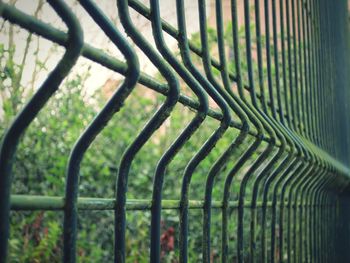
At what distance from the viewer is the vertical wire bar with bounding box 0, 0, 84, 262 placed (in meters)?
0.56

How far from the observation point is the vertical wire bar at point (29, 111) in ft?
1.85

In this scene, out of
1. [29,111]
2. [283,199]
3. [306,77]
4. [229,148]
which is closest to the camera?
[29,111]

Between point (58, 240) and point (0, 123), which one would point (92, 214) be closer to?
point (58, 240)

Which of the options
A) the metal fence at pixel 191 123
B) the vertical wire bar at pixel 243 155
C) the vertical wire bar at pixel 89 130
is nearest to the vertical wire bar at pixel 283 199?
the metal fence at pixel 191 123

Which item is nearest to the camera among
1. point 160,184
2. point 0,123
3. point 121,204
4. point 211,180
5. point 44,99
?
point 44,99

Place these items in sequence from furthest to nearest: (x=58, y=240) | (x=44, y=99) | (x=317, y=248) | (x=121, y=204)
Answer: (x=58, y=240)
(x=317, y=248)
(x=121, y=204)
(x=44, y=99)

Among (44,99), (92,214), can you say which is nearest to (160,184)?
(44,99)

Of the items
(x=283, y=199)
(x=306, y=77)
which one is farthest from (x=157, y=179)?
(x=306, y=77)

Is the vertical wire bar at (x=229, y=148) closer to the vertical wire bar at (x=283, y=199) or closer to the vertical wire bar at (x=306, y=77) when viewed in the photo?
the vertical wire bar at (x=283, y=199)

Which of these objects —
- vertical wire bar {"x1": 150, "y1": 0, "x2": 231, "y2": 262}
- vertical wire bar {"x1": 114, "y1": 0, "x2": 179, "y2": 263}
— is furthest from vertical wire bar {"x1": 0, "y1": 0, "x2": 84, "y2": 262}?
vertical wire bar {"x1": 150, "y1": 0, "x2": 231, "y2": 262}

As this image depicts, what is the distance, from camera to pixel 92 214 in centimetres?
421

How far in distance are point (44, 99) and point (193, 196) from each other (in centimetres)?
417

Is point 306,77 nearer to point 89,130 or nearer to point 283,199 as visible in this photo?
point 283,199

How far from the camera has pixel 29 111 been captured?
1.96 feet
